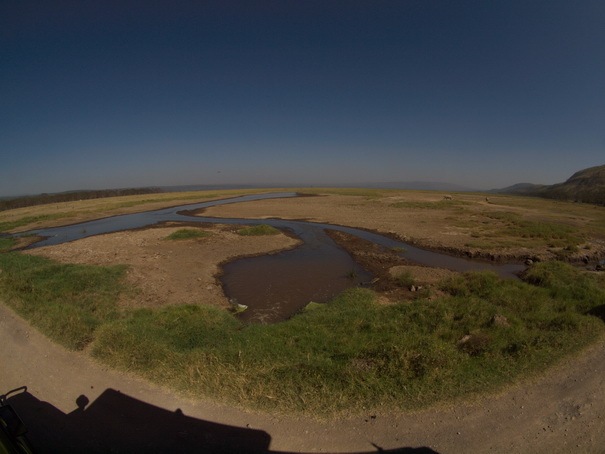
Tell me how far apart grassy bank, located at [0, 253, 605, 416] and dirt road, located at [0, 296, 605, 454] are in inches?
13.1

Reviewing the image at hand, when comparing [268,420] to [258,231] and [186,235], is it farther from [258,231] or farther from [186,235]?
[186,235]

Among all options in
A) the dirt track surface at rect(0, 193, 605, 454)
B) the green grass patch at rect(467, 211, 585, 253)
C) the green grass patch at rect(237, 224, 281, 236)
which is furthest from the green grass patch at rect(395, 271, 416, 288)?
the green grass patch at rect(237, 224, 281, 236)

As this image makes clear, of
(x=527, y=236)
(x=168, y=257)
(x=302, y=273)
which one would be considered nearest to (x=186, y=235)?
(x=168, y=257)

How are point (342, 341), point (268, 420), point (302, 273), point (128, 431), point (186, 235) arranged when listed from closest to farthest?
point (128, 431) < point (268, 420) < point (342, 341) < point (302, 273) < point (186, 235)

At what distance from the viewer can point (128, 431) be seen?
14.6ft

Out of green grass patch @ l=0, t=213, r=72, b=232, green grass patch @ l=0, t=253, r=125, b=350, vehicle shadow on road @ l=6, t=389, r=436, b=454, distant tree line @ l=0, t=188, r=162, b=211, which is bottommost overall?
vehicle shadow on road @ l=6, t=389, r=436, b=454

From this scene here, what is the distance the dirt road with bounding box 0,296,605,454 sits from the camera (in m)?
4.16

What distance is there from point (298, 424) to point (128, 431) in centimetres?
291

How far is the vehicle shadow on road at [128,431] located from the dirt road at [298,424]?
16mm

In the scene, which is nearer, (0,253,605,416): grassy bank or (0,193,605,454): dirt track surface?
(0,193,605,454): dirt track surface

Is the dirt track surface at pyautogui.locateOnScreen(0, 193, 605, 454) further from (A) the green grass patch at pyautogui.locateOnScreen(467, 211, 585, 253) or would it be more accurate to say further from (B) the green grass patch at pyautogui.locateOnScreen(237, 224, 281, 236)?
(B) the green grass patch at pyautogui.locateOnScreen(237, 224, 281, 236)

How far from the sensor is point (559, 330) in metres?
7.36

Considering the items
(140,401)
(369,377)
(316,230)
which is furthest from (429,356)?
(316,230)

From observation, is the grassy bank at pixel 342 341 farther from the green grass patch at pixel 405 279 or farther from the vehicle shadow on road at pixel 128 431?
the green grass patch at pixel 405 279
